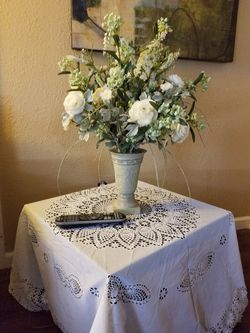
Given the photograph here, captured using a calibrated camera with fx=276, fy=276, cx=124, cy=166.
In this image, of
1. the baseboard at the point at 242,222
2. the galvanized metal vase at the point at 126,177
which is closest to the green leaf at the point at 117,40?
the galvanized metal vase at the point at 126,177

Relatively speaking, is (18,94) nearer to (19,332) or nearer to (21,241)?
(21,241)

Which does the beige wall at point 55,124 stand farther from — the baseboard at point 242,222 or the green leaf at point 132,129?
the green leaf at point 132,129

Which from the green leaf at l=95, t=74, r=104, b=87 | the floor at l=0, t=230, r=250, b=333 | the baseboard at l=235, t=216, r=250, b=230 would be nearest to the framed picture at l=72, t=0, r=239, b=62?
the green leaf at l=95, t=74, r=104, b=87

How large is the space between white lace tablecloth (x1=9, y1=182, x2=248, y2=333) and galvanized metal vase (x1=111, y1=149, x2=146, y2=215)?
63 mm

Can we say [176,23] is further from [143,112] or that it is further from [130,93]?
[143,112]

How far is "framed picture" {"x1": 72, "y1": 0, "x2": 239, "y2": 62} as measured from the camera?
55.1 inches

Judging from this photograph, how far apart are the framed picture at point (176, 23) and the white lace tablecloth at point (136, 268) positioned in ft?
2.79

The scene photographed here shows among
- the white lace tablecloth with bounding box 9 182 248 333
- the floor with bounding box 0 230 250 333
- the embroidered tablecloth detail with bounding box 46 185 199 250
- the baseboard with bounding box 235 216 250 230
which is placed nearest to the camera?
the white lace tablecloth with bounding box 9 182 248 333

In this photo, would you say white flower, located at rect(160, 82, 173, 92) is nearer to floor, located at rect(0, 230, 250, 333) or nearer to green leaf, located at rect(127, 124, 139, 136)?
green leaf, located at rect(127, 124, 139, 136)

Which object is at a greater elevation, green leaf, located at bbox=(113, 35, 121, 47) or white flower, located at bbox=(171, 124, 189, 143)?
green leaf, located at bbox=(113, 35, 121, 47)

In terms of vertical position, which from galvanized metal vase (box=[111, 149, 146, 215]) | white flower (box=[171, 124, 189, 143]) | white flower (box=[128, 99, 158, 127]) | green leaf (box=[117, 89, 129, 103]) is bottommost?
galvanized metal vase (box=[111, 149, 146, 215])

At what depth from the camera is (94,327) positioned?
0.71 m

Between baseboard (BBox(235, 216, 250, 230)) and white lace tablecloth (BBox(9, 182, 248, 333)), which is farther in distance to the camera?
baseboard (BBox(235, 216, 250, 230))

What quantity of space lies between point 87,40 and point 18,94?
0.45m
